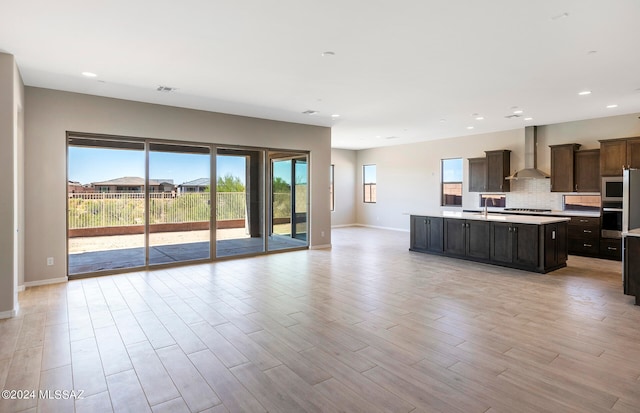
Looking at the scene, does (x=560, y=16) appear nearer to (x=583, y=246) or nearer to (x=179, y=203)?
(x=583, y=246)

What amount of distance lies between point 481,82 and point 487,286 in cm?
284

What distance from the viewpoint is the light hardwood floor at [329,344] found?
233 cm

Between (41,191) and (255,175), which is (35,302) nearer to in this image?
(41,191)

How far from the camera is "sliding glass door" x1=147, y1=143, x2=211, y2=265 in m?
6.39

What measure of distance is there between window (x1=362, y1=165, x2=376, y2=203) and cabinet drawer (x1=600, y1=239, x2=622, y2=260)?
22.7ft

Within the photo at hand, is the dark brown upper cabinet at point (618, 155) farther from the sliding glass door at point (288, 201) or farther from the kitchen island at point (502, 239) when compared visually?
the sliding glass door at point (288, 201)

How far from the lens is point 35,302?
4.42 metres

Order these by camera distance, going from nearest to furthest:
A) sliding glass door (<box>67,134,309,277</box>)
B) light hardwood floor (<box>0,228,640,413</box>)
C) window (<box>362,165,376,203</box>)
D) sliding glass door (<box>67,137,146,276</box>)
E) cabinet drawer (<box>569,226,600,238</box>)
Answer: light hardwood floor (<box>0,228,640,413</box>) < sliding glass door (<box>67,137,146,276</box>) < sliding glass door (<box>67,134,309,277</box>) < cabinet drawer (<box>569,226,600,238</box>) < window (<box>362,165,376,203</box>)

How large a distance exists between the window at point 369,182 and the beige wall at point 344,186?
15.6 inches

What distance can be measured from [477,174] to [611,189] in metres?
2.98

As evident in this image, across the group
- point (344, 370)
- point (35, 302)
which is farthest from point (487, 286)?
point (35, 302)

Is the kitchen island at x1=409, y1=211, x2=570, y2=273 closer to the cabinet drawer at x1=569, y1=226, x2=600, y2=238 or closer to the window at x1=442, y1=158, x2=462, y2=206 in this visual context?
the cabinet drawer at x1=569, y1=226, x2=600, y2=238

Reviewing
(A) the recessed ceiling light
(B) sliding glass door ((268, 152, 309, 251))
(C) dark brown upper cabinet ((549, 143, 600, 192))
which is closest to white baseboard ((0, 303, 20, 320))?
(B) sliding glass door ((268, 152, 309, 251))

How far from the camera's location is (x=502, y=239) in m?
6.28
